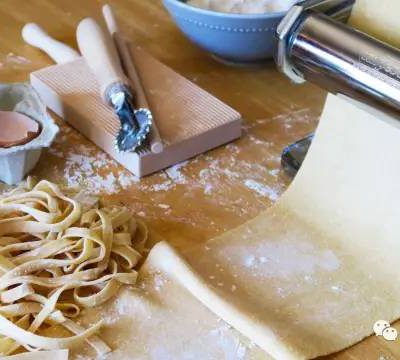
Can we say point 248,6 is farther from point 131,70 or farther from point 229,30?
point 131,70

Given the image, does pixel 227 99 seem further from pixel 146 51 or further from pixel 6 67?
pixel 6 67

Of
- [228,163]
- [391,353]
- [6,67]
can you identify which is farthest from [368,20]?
[6,67]

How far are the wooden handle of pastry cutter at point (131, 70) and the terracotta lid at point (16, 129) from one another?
0.14m

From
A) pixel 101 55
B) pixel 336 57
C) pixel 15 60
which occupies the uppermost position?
pixel 336 57

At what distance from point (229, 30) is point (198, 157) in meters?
0.22

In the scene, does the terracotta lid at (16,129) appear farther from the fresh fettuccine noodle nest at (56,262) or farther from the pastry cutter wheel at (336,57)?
the pastry cutter wheel at (336,57)

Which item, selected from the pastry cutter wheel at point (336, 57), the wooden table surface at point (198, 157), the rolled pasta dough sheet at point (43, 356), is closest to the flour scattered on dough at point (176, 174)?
the wooden table surface at point (198, 157)

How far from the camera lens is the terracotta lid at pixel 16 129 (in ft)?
3.00

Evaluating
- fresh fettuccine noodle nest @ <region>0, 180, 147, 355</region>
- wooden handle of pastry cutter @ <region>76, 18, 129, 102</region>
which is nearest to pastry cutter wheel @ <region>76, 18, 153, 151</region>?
wooden handle of pastry cutter @ <region>76, 18, 129, 102</region>

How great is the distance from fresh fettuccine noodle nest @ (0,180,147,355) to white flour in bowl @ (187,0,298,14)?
423 millimetres

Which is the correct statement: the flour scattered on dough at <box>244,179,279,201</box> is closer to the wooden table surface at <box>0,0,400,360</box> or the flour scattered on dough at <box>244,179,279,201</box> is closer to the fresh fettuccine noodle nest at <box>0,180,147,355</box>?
the wooden table surface at <box>0,0,400,360</box>

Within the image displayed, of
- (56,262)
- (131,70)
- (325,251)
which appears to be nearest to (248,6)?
(131,70)

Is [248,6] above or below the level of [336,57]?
below

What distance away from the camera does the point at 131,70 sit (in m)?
1.07
